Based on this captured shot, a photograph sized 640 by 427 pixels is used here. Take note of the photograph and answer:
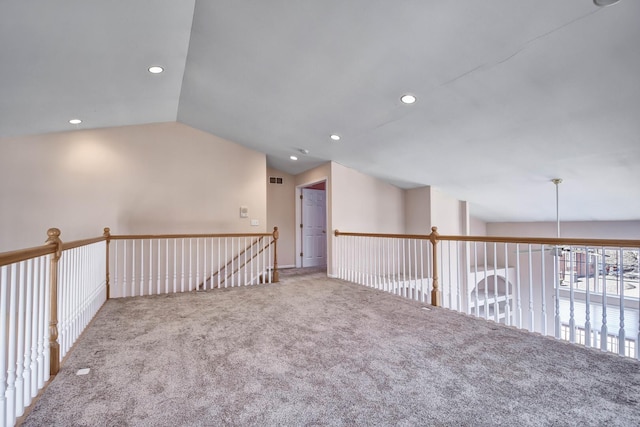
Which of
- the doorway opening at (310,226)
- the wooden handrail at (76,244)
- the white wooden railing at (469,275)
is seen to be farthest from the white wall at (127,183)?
the white wooden railing at (469,275)

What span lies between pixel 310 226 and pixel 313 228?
11 centimetres

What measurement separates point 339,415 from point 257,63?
3.31m

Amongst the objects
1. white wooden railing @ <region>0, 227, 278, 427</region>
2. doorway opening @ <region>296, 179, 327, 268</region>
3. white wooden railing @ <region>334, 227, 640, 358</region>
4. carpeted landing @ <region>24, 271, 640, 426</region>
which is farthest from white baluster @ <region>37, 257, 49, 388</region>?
doorway opening @ <region>296, 179, 327, 268</region>

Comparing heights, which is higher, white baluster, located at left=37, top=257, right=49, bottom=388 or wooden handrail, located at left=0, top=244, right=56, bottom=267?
wooden handrail, located at left=0, top=244, right=56, bottom=267

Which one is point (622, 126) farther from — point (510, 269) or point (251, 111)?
point (510, 269)

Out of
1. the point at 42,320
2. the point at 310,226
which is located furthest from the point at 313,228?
the point at 42,320

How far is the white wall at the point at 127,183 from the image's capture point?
15.8 ft

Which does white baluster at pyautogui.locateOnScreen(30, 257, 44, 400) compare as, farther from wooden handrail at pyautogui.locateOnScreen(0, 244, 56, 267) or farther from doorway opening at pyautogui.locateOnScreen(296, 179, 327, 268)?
doorway opening at pyautogui.locateOnScreen(296, 179, 327, 268)

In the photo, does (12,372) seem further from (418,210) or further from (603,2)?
(418,210)

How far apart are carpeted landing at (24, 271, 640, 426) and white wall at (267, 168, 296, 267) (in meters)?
4.11

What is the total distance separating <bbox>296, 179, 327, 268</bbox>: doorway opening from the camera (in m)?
7.82

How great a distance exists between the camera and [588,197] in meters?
5.50

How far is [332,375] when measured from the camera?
2.21 meters

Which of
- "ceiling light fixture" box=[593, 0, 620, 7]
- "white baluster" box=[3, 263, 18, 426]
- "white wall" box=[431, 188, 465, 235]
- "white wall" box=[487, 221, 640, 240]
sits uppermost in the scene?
"ceiling light fixture" box=[593, 0, 620, 7]
